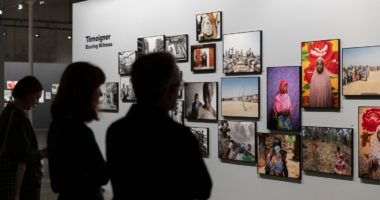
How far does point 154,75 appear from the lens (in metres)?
2.22

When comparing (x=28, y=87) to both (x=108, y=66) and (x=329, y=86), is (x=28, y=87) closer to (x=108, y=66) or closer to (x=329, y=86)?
(x=329, y=86)

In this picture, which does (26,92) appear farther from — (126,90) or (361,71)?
(126,90)

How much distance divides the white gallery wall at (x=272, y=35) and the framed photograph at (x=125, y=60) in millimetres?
117

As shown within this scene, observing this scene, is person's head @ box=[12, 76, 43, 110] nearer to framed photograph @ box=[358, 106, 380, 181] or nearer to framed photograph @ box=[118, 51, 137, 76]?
framed photograph @ box=[358, 106, 380, 181]

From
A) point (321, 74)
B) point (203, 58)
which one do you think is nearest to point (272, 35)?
point (321, 74)

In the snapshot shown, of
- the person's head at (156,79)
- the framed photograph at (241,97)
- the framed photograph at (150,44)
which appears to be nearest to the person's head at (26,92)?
the person's head at (156,79)

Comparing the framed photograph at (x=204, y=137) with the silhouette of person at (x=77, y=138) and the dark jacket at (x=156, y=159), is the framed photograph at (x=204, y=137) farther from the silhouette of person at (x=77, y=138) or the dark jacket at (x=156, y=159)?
the dark jacket at (x=156, y=159)

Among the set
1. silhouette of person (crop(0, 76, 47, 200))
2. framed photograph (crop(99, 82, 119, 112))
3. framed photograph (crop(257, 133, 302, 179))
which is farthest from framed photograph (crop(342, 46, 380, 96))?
framed photograph (crop(99, 82, 119, 112))

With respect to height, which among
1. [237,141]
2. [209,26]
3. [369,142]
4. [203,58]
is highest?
[209,26]

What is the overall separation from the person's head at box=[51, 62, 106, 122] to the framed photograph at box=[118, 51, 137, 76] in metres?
5.39

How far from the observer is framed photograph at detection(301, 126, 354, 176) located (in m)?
5.52

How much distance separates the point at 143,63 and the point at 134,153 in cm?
38

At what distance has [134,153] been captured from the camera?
2.28 metres

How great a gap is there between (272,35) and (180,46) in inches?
62.8
